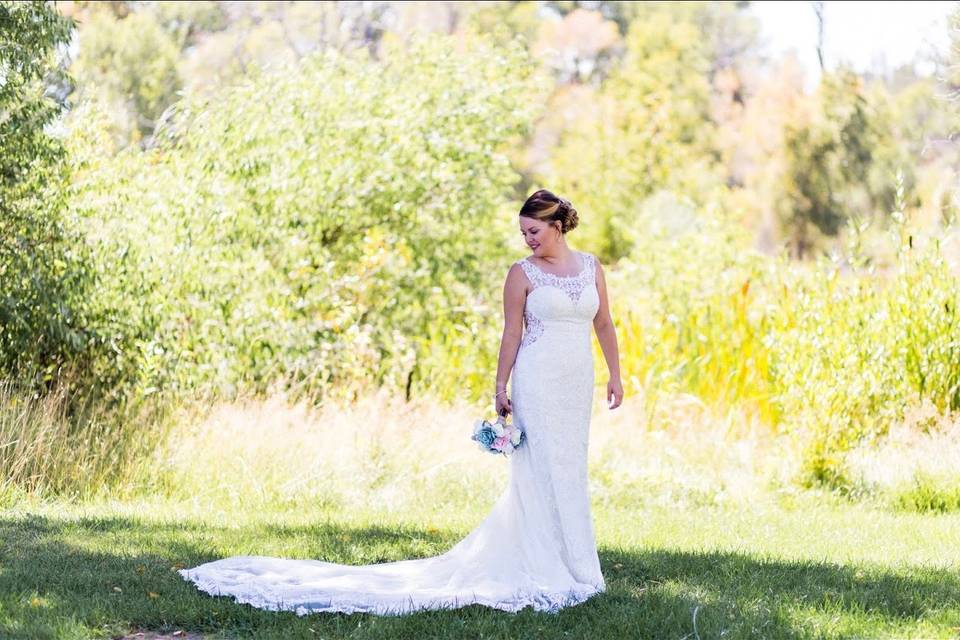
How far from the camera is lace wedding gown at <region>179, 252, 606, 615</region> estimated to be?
5285mm

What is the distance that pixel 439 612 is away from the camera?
4918 millimetres

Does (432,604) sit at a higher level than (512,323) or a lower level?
lower

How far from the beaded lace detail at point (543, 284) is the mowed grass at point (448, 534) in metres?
1.19

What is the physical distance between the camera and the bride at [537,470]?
532 cm

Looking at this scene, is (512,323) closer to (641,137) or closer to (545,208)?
(545,208)

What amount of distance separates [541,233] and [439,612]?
1.72 metres

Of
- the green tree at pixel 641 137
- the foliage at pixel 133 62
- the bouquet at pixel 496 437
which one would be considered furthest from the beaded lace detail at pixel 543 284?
the foliage at pixel 133 62

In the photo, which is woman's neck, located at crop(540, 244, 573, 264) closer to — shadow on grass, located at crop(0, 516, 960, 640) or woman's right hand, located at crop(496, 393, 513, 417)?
woman's right hand, located at crop(496, 393, 513, 417)

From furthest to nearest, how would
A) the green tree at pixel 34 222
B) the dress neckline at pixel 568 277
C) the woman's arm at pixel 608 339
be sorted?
the green tree at pixel 34 222
the woman's arm at pixel 608 339
the dress neckline at pixel 568 277

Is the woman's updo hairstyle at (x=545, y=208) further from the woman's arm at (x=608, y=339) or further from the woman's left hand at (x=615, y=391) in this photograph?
the woman's left hand at (x=615, y=391)

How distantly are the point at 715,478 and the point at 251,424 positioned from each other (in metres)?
3.46

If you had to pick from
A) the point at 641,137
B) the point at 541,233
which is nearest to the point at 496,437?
the point at 541,233

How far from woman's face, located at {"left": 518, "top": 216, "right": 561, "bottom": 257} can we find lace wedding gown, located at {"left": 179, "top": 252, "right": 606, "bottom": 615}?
104 mm

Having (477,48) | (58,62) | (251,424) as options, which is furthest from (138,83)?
(251,424)
